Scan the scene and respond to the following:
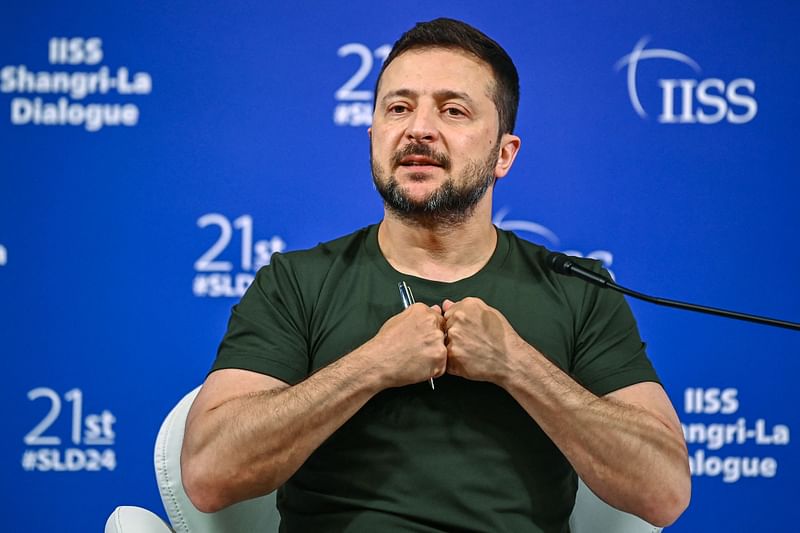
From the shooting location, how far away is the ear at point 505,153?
2.14 m

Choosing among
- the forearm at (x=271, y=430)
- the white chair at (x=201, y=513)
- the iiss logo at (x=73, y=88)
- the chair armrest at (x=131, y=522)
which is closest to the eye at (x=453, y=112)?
the forearm at (x=271, y=430)

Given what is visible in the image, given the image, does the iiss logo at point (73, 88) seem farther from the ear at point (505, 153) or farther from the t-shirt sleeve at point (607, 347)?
the t-shirt sleeve at point (607, 347)

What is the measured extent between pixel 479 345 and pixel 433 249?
0.35 meters

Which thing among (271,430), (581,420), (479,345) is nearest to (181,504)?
(271,430)

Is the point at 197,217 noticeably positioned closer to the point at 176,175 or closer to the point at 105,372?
the point at 176,175

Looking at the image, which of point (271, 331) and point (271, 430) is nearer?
point (271, 430)

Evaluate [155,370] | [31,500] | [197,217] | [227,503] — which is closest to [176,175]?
[197,217]

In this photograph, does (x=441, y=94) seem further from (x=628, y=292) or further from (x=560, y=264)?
(x=628, y=292)

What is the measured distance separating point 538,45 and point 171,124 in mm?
1190

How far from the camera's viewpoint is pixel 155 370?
2.84m

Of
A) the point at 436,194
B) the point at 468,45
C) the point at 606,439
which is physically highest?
the point at 468,45

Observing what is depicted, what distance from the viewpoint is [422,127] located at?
193cm

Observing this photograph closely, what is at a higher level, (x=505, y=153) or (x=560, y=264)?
(x=505, y=153)

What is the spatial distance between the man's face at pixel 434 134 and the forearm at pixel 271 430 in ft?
1.36
